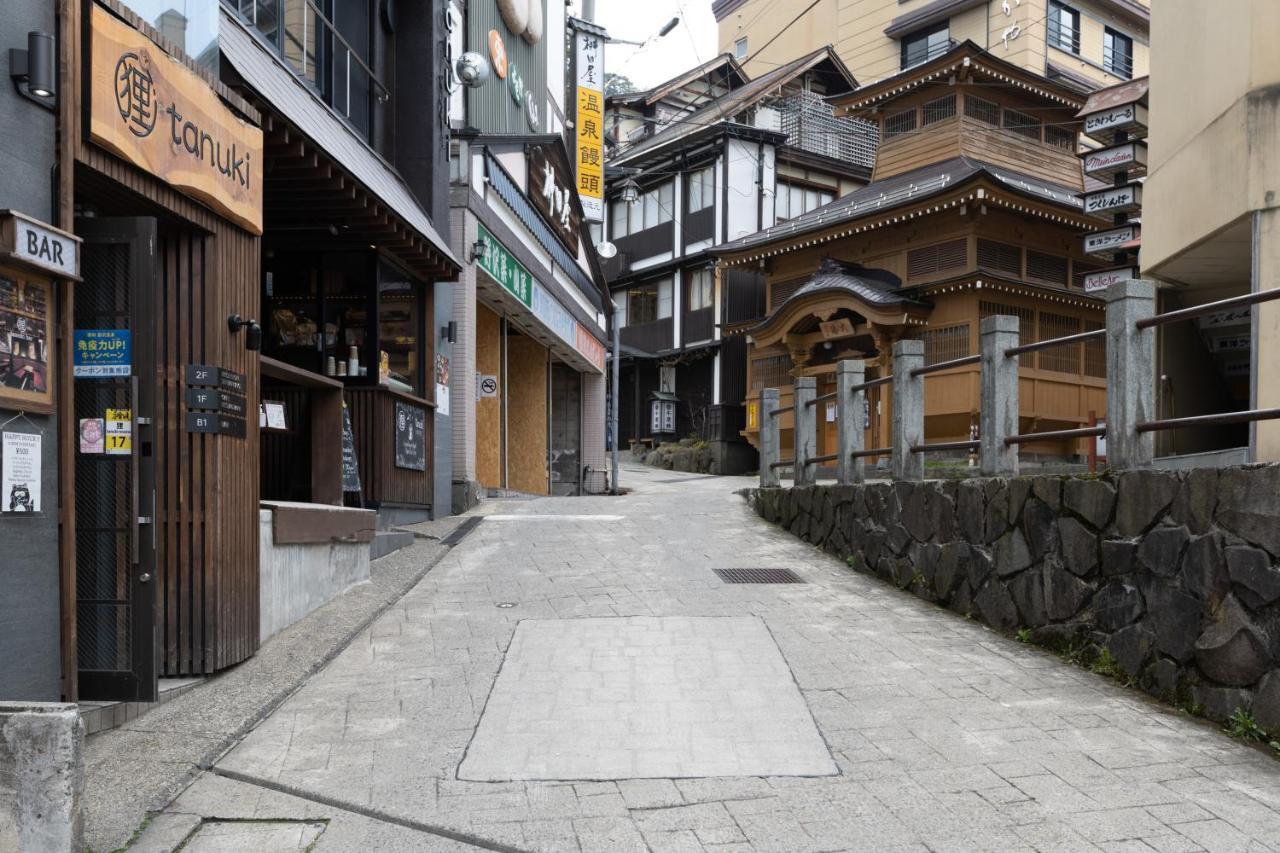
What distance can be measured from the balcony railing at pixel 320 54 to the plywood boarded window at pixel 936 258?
13693 mm

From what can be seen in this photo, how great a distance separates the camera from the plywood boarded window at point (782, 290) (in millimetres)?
27234

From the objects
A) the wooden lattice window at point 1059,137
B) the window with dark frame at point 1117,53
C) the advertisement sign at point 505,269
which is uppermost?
the window with dark frame at point 1117,53

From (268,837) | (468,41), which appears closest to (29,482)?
(268,837)

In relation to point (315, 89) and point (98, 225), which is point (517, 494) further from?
point (98, 225)

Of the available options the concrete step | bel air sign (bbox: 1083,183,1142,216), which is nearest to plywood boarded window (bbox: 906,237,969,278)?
bel air sign (bbox: 1083,183,1142,216)

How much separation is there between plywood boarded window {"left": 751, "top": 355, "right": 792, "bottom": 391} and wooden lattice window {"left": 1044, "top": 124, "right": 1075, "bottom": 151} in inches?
322

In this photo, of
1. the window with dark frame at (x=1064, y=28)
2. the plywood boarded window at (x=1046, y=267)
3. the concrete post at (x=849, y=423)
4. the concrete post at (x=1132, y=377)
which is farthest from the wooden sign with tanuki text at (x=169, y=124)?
the window with dark frame at (x=1064, y=28)

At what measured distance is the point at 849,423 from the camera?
441 inches

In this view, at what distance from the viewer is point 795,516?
41.2 feet

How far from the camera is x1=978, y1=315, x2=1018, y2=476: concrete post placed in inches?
322

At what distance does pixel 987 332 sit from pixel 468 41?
10090 mm

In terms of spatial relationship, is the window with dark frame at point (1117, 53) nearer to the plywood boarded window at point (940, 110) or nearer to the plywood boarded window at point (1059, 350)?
the plywood boarded window at point (940, 110)

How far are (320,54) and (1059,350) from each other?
631 inches

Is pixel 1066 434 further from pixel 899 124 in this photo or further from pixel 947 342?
pixel 899 124
